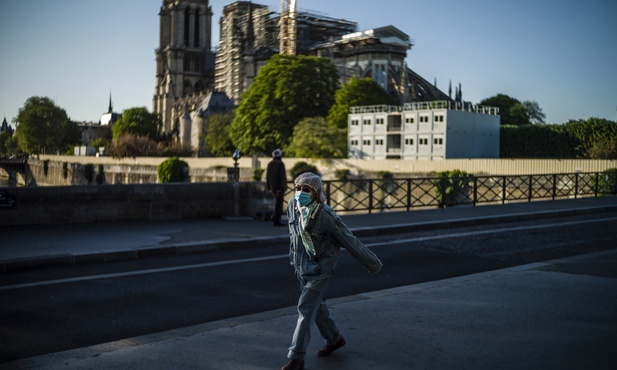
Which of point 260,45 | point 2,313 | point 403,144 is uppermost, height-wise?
point 260,45

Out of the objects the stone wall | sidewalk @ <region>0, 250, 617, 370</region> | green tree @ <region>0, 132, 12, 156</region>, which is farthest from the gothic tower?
sidewalk @ <region>0, 250, 617, 370</region>

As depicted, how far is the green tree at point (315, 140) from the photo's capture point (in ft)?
205

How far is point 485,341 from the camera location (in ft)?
18.4

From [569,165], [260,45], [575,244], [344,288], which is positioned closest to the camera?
[344,288]

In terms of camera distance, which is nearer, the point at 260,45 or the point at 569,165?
the point at 569,165

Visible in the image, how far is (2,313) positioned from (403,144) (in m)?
59.4

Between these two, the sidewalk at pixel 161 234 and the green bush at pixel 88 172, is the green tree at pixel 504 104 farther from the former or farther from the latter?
the sidewalk at pixel 161 234

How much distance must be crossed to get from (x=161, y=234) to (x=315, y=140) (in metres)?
49.9

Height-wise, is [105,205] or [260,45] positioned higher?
[260,45]

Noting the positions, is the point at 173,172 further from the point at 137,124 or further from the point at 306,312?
the point at 137,124

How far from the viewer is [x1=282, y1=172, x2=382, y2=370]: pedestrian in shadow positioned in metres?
4.86

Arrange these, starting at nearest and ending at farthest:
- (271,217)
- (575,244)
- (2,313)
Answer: (2,313), (575,244), (271,217)

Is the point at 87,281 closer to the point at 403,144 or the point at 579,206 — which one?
the point at 579,206

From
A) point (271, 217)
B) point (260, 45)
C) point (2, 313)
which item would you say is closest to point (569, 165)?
point (271, 217)
